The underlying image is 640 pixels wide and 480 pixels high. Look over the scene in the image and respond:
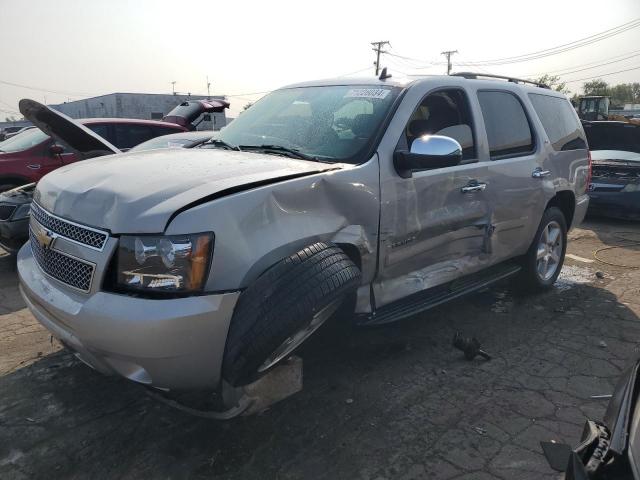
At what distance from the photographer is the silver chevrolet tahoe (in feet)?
6.82

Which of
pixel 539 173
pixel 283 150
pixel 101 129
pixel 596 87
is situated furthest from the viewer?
pixel 596 87

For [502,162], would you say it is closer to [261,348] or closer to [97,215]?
[261,348]

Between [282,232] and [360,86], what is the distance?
162cm

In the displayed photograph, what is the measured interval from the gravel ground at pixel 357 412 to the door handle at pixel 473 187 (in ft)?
3.88

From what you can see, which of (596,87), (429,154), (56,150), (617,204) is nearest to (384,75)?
(429,154)

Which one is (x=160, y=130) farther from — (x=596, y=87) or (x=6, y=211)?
(x=596, y=87)

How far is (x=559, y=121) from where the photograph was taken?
4789 millimetres

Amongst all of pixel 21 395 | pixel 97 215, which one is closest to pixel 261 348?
pixel 97 215

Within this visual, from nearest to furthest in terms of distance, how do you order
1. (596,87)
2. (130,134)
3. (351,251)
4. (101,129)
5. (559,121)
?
(351,251)
(559,121)
(101,129)
(130,134)
(596,87)

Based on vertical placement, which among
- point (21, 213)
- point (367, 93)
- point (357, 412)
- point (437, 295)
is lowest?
point (357, 412)

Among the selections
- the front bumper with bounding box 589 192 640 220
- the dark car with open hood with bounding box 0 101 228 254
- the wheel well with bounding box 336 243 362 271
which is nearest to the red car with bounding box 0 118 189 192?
the dark car with open hood with bounding box 0 101 228 254

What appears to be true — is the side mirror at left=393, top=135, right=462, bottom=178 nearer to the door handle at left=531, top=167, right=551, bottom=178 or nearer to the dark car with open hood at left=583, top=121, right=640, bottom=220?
the door handle at left=531, top=167, right=551, bottom=178

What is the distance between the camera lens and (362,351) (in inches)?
140

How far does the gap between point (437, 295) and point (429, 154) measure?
3.69 ft
